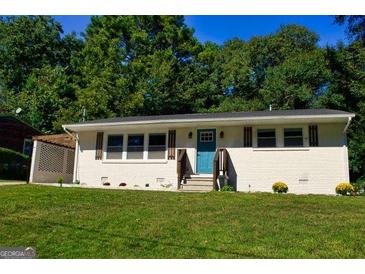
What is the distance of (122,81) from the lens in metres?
27.4

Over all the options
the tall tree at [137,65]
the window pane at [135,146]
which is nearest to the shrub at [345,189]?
the window pane at [135,146]

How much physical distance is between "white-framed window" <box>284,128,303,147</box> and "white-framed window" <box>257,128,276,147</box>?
1.45ft

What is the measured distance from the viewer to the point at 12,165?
1934cm

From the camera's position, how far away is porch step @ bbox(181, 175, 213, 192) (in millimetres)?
13891

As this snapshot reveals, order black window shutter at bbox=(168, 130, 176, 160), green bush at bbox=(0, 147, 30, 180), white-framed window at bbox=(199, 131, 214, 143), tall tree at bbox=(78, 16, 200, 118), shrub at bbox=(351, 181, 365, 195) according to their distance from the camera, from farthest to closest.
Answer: tall tree at bbox=(78, 16, 200, 118), green bush at bbox=(0, 147, 30, 180), black window shutter at bbox=(168, 130, 176, 160), white-framed window at bbox=(199, 131, 214, 143), shrub at bbox=(351, 181, 365, 195)

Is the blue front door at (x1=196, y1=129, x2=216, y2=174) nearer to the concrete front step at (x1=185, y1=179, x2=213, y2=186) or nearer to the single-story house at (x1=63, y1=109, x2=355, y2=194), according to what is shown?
the single-story house at (x1=63, y1=109, x2=355, y2=194)

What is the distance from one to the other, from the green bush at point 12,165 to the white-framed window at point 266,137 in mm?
12884

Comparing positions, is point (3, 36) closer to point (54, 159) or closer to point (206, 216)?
point (54, 159)

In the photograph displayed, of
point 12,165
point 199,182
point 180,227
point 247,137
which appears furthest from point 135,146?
point 180,227

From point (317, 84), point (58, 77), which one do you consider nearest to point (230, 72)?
point (317, 84)

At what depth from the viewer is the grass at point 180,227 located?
556 centimetres

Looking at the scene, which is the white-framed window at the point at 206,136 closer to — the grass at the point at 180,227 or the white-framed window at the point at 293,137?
the white-framed window at the point at 293,137

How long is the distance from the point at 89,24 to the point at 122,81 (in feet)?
37.1

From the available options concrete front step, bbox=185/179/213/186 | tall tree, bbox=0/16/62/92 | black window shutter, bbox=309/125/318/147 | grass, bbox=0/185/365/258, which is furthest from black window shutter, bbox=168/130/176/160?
tall tree, bbox=0/16/62/92
